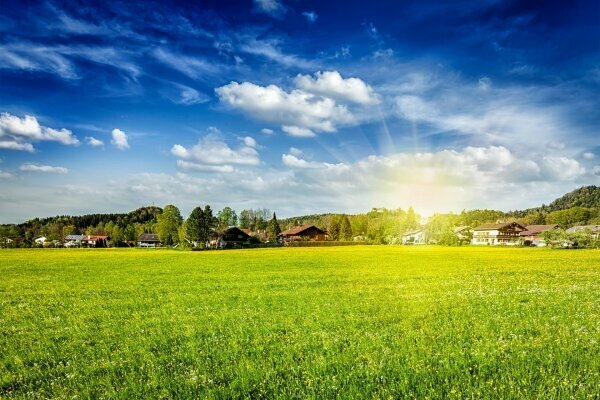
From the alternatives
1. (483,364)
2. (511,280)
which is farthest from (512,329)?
(511,280)

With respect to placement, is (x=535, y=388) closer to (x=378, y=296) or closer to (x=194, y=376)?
(x=194, y=376)

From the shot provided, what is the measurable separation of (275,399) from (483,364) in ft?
16.7

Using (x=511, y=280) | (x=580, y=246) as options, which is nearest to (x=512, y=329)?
(x=511, y=280)

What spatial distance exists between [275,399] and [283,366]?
1.93 meters

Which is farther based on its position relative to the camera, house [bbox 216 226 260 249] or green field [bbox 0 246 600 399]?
house [bbox 216 226 260 249]

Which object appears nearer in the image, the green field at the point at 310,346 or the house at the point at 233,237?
the green field at the point at 310,346

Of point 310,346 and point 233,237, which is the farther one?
point 233,237

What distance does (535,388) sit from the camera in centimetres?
796

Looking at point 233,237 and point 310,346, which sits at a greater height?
point 233,237

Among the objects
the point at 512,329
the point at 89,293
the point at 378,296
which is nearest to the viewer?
the point at 512,329

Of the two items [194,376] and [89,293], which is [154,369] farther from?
[89,293]

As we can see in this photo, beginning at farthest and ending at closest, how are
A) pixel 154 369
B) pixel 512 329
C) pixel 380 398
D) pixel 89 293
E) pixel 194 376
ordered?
pixel 89 293
pixel 512 329
pixel 154 369
pixel 194 376
pixel 380 398

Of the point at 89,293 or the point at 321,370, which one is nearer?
the point at 321,370

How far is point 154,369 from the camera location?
10242 mm
